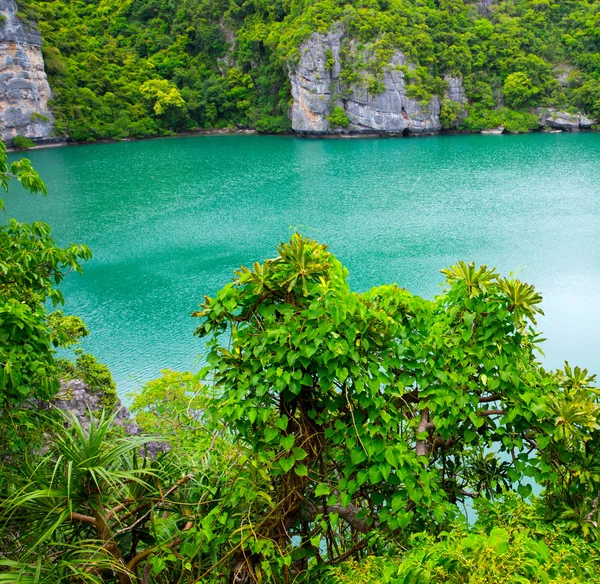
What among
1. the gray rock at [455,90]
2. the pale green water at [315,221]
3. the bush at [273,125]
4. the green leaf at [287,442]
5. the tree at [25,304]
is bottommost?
the pale green water at [315,221]

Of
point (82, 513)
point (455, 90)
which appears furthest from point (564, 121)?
point (82, 513)

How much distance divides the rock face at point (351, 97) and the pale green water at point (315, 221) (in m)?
4.65

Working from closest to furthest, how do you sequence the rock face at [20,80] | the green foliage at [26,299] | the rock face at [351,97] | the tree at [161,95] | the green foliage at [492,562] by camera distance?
the green foliage at [492,562] → the green foliage at [26,299] → the rock face at [20,80] → the rock face at [351,97] → the tree at [161,95]

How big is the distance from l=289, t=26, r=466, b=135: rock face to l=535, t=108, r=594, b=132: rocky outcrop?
5.01m

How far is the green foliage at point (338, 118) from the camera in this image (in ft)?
113

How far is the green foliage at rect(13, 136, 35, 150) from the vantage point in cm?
3253

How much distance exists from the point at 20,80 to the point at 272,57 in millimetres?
15628

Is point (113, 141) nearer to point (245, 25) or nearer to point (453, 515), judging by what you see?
point (245, 25)

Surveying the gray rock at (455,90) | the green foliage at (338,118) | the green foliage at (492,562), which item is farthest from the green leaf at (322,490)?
the gray rock at (455,90)

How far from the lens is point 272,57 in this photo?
39.3 m

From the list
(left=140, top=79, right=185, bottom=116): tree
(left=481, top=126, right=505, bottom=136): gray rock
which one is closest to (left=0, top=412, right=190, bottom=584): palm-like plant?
(left=481, top=126, right=505, bottom=136): gray rock

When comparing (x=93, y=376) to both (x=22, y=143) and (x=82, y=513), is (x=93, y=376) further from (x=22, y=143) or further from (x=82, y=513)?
(x=22, y=143)

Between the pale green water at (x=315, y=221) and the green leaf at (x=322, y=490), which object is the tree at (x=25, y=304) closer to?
the green leaf at (x=322, y=490)

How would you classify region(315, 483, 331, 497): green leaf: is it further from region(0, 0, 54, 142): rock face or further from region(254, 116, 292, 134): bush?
region(254, 116, 292, 134): bush
